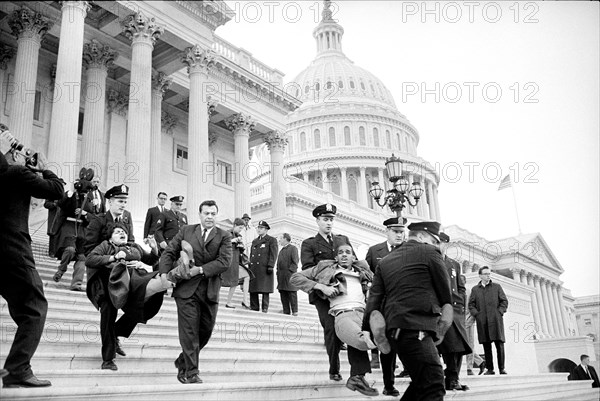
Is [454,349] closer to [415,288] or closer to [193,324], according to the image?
[415,288]

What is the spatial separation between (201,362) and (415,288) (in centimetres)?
335

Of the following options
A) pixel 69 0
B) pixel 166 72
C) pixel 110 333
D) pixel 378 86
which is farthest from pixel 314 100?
pixel 110 333

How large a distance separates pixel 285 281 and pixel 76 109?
806 centimetres

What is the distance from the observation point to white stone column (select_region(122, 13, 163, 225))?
16609 millimetres

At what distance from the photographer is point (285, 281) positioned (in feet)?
41.4

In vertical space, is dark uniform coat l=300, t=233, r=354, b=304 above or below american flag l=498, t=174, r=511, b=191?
below

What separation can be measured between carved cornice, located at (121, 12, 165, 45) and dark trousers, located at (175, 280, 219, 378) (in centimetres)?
1416

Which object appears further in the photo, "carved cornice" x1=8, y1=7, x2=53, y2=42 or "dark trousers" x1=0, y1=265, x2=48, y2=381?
"carved cornice" x1=8, y1=7, x2=53, y2=42

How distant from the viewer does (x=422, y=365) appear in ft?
15.2

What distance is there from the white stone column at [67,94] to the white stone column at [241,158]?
10319 millimetres

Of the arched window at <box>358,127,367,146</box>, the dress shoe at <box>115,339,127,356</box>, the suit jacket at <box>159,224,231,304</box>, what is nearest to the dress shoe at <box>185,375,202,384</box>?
the suit jacket at <box>159,224,231,304</box>

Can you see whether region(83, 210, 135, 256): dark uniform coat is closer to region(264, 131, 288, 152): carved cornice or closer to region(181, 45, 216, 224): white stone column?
region(181, 45, 216, 224): white stone column

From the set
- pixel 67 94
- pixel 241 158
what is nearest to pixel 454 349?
pixel 67 94

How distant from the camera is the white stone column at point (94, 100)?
1908 cm
